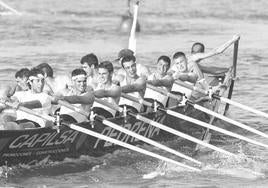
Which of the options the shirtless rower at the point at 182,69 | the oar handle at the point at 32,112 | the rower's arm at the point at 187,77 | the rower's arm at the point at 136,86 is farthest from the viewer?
the shirtless rower at the point at 182,69

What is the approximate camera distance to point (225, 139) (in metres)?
16.3

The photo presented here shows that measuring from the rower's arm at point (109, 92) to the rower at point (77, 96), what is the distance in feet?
0.53

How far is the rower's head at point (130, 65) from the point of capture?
1402 centimetres

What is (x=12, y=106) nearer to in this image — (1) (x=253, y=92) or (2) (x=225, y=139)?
(2) (x=225, y=139)

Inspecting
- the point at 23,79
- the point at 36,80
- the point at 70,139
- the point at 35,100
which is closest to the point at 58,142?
the point at 70,139

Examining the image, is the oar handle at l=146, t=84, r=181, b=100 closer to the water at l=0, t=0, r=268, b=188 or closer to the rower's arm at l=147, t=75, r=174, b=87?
the rower's arm at l=147, t=75, r=174, b=87

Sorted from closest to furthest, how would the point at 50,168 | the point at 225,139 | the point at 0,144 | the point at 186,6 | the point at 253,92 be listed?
the point at 0,144
the point at 50,168
the point at 225,139
the point at 253,92
the point at 186,6

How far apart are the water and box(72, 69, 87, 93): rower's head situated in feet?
3.84

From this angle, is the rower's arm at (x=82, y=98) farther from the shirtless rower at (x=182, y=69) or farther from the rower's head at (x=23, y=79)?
the shirtless rower at (x=182, y=69)

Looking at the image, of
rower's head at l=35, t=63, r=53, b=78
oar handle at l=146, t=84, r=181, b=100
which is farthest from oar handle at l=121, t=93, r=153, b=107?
rower's head at l=35, t=63, r=53, b=78

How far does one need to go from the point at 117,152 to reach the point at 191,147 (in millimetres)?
2014

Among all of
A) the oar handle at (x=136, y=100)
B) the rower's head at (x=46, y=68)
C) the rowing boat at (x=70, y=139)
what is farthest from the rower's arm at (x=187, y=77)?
the rower's head at (x=46, y=68)

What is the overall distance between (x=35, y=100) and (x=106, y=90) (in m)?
1.41

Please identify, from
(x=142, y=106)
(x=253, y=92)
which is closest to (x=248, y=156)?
(x=142, y=106)
